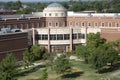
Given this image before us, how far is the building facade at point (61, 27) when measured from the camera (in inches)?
2761

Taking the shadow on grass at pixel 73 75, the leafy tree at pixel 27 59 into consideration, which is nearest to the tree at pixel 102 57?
the shadow on grass at pixel 73 75

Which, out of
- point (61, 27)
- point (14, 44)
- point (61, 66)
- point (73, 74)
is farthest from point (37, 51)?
point (61, 66)

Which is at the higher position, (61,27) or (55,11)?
(55,11)

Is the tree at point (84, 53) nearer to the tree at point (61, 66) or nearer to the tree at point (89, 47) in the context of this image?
the tree at point (89, 47)

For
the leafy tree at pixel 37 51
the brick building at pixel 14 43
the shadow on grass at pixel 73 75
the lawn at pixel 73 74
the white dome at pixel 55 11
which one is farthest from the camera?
the white dome at pixel 55 11

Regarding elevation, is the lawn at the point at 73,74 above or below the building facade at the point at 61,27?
below

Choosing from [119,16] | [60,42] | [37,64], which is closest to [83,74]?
[37,64]

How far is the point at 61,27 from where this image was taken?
239 feet

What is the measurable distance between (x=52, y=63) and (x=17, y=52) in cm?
763

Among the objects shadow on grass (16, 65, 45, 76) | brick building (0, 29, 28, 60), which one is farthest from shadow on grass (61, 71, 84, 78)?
brick building (0, 29, 28, 60)

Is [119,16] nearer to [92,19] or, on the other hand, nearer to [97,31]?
[92,19]

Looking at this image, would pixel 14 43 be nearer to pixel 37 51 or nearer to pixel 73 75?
pixel 37 51

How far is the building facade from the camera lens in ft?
230

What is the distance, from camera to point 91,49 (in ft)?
183
